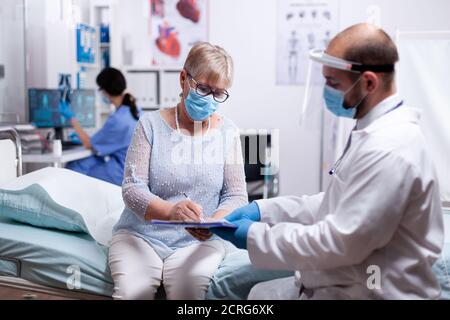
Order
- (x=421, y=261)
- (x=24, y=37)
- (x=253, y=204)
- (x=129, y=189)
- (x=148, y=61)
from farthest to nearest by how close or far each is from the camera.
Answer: (x=148, y=61) < (x=24, y=37) < (x=129, y=189) < (x=253, y=204) < (x=421, y=261)

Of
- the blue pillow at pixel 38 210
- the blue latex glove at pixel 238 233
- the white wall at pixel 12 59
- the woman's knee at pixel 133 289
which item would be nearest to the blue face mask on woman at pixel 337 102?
the blue latex glove at pixel 238 233

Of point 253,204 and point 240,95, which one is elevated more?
point 240,95

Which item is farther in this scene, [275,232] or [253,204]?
[253,204]

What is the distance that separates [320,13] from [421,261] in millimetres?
2987

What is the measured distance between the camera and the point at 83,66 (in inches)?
151

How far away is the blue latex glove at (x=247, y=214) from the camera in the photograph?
1.29 meters

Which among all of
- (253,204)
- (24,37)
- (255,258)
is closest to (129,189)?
(253,204)

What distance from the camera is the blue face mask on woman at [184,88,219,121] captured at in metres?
1.47

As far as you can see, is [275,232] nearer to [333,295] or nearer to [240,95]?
[333,295]

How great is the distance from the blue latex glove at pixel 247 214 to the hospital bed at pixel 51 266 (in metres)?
0.38

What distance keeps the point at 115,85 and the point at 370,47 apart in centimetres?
221

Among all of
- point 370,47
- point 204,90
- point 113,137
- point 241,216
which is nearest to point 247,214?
point 241,216

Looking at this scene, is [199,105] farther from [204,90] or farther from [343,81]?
[343,81]

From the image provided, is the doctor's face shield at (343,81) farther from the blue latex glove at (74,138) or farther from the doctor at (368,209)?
the blue latex glove at (74,138)
